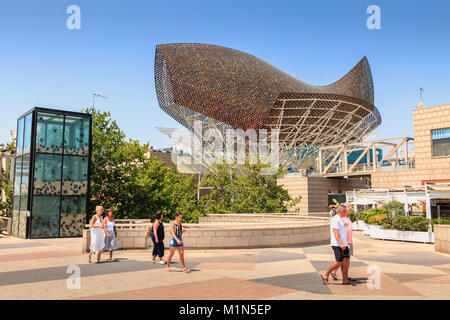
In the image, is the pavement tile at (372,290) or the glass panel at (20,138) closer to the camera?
the pavement tile at (372,290)

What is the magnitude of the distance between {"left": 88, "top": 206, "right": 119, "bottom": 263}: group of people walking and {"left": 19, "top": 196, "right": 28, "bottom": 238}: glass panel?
10376 millimetres

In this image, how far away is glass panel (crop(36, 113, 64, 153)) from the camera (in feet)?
73.2

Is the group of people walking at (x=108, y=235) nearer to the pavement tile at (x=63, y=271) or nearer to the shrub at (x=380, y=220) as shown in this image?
the pavement tile at (x=63, y=271)

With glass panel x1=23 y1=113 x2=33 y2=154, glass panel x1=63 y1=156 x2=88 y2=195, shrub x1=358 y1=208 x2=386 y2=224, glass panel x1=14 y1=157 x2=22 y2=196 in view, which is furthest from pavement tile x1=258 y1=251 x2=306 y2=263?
shrub x1=358 y1=208 x2=386 y2=224

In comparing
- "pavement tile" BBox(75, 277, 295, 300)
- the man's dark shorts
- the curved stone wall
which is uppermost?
the man's dark shorts

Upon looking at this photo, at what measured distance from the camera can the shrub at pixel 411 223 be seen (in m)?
21.0

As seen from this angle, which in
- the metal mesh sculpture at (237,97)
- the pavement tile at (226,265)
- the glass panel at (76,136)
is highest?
the metal mesh sculpture at (237,97)

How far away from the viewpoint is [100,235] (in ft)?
42.9

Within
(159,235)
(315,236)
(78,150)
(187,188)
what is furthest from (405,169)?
(159,235)

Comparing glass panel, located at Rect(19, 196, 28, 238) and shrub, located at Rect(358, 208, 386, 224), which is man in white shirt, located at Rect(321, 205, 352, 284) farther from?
shrub, located at Rect(358, 208, 386, 224)

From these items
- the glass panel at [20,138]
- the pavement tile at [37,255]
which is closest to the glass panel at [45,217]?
the glass panel at [20,138]

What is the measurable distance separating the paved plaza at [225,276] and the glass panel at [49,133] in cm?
749

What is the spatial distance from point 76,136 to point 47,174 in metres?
2.65

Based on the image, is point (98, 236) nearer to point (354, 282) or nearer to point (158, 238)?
point (158, 238)
